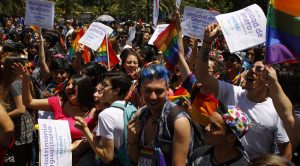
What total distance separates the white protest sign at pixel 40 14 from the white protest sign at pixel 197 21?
266cm

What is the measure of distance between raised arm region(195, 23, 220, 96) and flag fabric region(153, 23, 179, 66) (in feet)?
2.95

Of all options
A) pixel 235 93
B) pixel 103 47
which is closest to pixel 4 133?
pixel 235 93

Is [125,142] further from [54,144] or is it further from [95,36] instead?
[95,36]

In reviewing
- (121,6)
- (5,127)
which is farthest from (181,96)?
(121,6)

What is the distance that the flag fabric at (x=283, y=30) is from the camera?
376 centimetres

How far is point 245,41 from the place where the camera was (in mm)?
4363

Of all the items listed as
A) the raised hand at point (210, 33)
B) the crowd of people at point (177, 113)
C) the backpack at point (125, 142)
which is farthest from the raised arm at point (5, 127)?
the raised hand at point (210, 33)

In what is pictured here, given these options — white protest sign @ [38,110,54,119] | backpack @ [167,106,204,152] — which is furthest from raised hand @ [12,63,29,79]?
backpack @ [167,106,204,152]

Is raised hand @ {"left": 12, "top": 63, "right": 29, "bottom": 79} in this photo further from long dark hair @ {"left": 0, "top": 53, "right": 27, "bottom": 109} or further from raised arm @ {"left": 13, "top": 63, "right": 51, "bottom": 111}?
long dark hair @ {"left": 0, "top": 53, "right": 27, "bottom": 109}

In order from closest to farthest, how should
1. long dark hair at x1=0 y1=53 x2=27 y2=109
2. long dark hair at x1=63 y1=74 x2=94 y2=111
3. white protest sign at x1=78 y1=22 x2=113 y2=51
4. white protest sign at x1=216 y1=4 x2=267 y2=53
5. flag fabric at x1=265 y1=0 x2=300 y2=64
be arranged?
flag fabric at x1=265 y1=0 x2=300 y2=64 → white protest sign at x1=216 y1=4 x2=267 y2=53 → long dark hair at x1=63 y1=74 x2=94 y2=111 → long dark hair at x1=0 y1=53 x2=27 y2=109 → white protest sign at x1=78 y1=22 x2=113 y2=51

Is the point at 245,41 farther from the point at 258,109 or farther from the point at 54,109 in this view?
the point at 54,109

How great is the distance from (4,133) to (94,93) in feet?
4.54

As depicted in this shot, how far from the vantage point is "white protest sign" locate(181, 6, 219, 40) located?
6.11m

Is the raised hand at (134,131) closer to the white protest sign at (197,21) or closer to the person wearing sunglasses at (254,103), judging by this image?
the person wearing sunglasses at (254,103)
